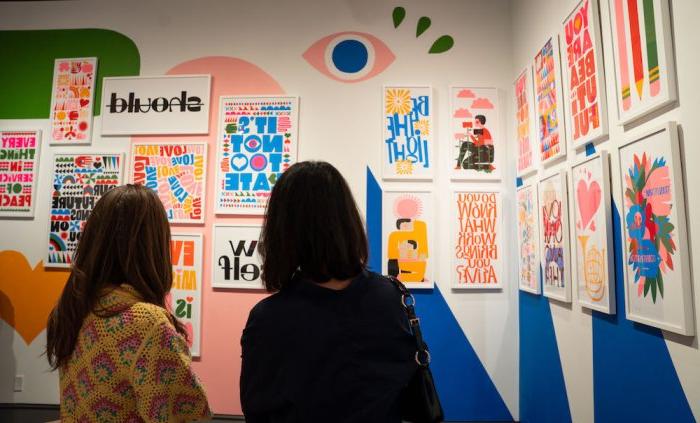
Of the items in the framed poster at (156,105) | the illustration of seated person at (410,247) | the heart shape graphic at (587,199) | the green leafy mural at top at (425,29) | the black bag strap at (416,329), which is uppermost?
the green leafy mural at top at (425,29)

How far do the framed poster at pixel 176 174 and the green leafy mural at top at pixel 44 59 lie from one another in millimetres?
515

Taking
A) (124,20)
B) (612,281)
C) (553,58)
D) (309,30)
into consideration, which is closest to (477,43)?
(553,58)

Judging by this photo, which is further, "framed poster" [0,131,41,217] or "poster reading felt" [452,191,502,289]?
"framed poster" [0,131,41,217]

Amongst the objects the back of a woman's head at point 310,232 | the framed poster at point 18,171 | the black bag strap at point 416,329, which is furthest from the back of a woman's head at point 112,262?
the framed poster at point 18,171

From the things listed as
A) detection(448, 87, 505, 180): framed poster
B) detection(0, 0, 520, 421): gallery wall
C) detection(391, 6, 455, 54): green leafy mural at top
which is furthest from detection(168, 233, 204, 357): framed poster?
detection(391, 6, 455, 54): green leafy mural at top

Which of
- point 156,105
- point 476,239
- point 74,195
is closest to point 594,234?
point 476,239

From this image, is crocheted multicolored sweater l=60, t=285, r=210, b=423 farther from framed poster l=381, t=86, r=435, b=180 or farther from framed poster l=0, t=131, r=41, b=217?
framed poster l=0, t=131, r=41, b=217

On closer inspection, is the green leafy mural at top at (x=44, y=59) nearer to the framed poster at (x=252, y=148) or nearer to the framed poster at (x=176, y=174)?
the framed poster at (x=176, y=174)

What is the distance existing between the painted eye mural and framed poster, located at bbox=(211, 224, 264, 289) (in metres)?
1.17

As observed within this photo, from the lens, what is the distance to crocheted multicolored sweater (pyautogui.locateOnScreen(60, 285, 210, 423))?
0.92 metres

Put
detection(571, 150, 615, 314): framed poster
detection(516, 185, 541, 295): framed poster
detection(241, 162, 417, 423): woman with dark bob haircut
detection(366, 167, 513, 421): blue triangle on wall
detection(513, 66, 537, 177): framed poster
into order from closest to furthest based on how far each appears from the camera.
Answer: detection(241, 162, 417, 423): woman with dark bob haircut < detection(571, 150, 615, 314): framed poster < detection(516, 185, 541, 295): framed poster < detection(513, 66, 537, 177): framed poster < detection(366, 167, 513, 421): blue triangle on wall

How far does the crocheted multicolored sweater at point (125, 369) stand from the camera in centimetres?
92

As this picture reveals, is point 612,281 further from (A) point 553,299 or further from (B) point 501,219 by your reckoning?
(B) point 501,219

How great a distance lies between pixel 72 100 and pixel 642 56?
3.27 metres
